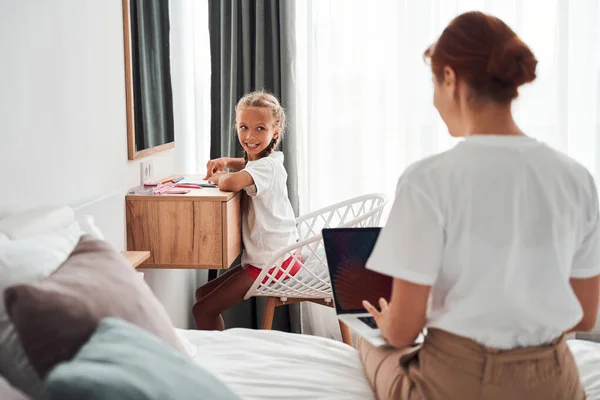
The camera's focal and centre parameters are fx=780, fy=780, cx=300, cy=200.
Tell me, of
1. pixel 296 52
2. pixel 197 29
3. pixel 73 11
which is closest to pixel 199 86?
pixel 197 29

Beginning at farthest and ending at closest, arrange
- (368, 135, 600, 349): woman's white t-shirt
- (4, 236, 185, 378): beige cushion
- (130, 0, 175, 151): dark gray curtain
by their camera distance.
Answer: (130, 0, 175, 151): dark gray curtain, (368, 135, 600, 349): woman's white t-shirt, (4, 236, 185, 378): beige cushion

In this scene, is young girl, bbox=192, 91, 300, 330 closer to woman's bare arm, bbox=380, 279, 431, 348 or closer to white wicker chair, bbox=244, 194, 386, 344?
white wicker chair, bbox=244, 194, 386, 344

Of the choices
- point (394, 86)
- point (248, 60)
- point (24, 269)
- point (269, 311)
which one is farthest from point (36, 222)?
point (394, 86)

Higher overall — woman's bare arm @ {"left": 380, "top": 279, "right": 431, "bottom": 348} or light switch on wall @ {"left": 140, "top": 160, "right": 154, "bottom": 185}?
light switch on wall @ {"left": 140, "top": 160, "right": 154, "bottom": 185}

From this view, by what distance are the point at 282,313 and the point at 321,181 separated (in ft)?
2.32

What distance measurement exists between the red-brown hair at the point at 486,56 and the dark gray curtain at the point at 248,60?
7.62 feet

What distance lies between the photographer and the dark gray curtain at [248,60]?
12.5 ft

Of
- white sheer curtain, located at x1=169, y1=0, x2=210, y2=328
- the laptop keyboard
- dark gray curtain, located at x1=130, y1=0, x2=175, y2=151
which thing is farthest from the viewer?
white sheer curtain, located at x1=169, y1=0, x2=210, y2=328

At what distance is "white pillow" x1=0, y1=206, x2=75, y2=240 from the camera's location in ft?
5.61

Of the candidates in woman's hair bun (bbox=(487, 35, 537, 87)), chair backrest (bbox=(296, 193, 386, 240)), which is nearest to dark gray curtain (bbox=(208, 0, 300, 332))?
chair backrest (bbox=(296, 193, 386, 240))

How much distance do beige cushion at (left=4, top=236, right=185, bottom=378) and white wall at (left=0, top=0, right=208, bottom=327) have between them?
51 centimetres

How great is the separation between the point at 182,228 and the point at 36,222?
1.16 meters

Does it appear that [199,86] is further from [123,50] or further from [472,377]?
[472,377]

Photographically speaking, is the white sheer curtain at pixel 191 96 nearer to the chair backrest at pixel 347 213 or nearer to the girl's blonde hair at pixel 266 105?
the girl's blonde hair at pixel 266 105
